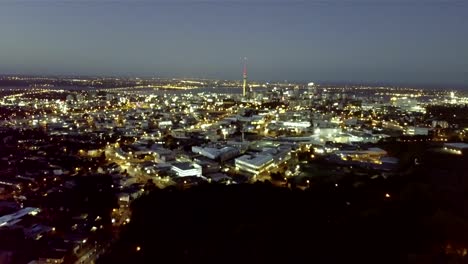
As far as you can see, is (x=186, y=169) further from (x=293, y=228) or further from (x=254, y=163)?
(x=293, y=228)

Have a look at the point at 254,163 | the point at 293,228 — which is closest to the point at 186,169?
the point at 254,163

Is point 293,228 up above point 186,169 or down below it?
above

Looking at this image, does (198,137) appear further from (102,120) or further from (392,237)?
(392,237)

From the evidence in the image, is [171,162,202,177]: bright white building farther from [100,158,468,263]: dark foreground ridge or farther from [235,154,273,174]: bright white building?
[100,158,468,263]: dark foreground ridge

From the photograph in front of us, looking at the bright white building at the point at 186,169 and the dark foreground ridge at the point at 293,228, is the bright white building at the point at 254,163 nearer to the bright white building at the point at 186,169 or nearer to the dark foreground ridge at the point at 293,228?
the bright white building at the point at 186,169

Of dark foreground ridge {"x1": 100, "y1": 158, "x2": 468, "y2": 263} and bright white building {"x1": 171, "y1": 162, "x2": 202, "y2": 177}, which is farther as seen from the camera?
bright white building {"x1": 171, "y1": 162, "x2": 202, "y2": 177}

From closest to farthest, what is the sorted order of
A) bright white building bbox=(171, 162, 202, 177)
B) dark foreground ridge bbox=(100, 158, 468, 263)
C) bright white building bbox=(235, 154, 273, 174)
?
dark foreground ridge bbox=(100, 158, 468, 263) → bright white building bbox=(171, 162, 202, 177) → bright white building bbox=(235, 154, 273, 174)

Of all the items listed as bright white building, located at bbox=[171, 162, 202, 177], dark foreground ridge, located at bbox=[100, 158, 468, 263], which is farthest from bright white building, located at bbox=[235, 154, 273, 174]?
dark foreground ridge, located at bbox=[100, 158, 468, 263]

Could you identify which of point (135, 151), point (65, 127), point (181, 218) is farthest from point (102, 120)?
point (181, 218)

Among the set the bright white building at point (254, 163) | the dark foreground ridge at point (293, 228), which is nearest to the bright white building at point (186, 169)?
the bright white building at point (254, 163)

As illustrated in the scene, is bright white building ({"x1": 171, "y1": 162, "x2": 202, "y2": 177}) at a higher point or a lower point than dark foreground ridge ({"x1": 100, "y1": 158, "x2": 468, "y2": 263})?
lower

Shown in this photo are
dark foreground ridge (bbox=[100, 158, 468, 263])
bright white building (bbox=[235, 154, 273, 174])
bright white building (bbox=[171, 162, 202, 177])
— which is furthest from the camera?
bright white building (bbox=[235, 154, 273, 174])
